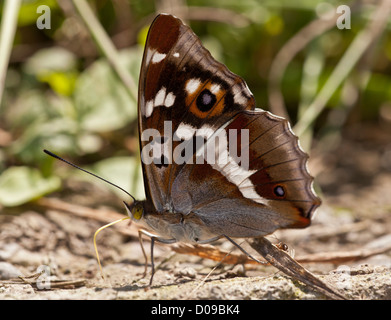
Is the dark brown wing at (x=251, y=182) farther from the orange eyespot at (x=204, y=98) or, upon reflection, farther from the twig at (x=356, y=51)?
the twig at (x=356, y=51)

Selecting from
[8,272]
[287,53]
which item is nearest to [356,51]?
[287,53]

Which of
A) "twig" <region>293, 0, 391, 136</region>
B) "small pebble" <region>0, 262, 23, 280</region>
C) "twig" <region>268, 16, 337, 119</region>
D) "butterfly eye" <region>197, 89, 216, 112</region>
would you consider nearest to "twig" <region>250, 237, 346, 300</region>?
"butterfly eye" <region>197, 89, 216, 112</region>

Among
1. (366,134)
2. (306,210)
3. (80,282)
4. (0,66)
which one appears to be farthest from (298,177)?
→ (366,134)

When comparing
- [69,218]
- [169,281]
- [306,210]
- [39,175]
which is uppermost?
[39,175]

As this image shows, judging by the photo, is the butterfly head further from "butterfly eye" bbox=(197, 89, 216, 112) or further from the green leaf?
the green leaf

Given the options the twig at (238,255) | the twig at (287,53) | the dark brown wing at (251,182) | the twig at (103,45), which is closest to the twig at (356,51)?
the twig at (287,53)
